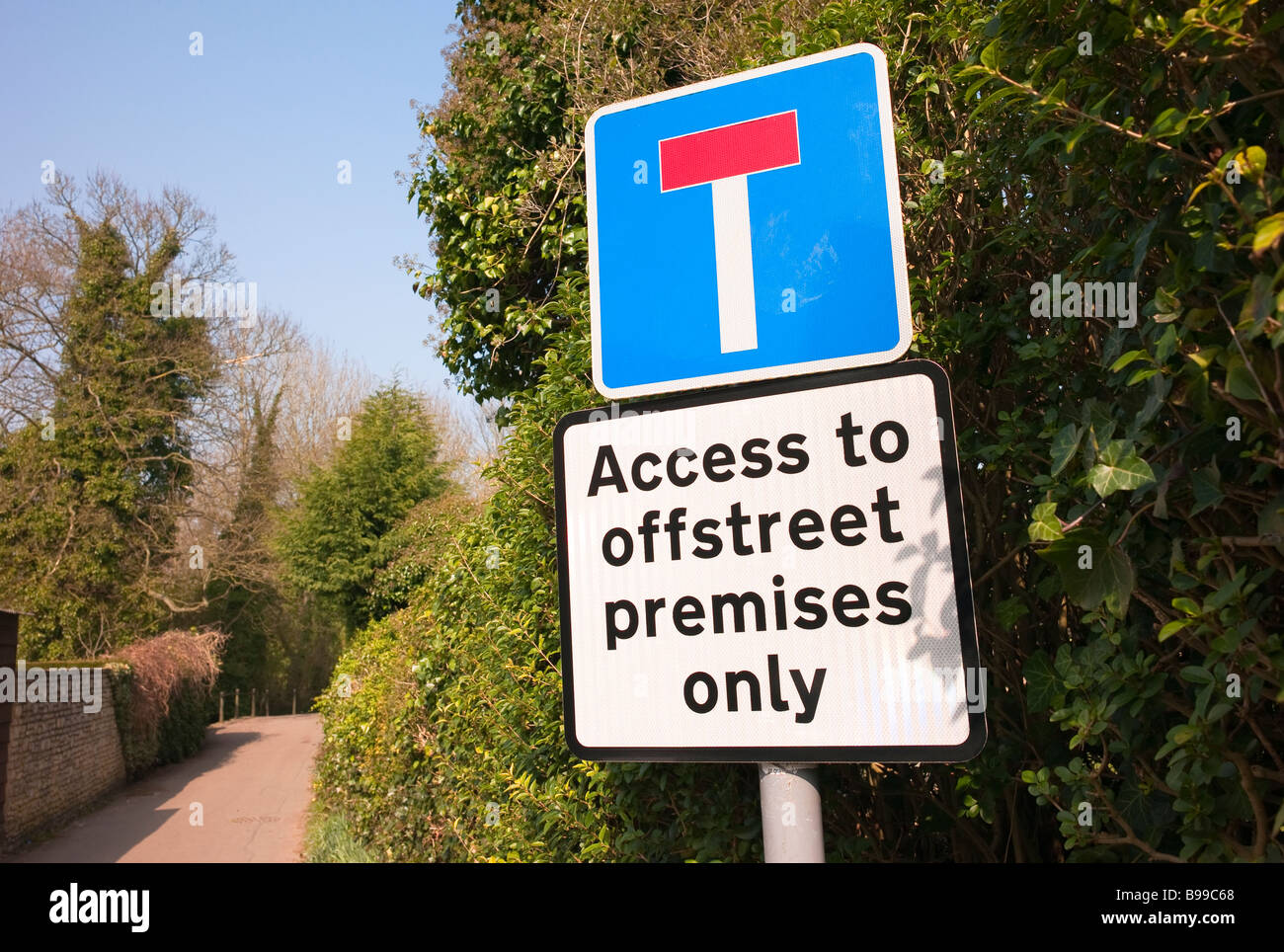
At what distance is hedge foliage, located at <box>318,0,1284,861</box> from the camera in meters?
1.27

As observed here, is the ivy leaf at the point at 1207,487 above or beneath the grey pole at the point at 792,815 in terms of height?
above

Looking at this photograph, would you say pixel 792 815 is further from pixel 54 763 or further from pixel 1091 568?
pixel 54 763

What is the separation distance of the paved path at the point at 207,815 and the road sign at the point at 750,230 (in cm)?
1174

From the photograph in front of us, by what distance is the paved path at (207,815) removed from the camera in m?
12.5

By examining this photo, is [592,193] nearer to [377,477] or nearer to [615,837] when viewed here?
[615,837]

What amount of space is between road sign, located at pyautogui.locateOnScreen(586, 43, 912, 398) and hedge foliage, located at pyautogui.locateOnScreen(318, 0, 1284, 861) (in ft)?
1.15

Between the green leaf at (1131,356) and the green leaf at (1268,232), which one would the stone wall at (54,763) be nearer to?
the green leaf at (1131,356)

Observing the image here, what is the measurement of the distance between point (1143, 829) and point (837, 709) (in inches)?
29.2

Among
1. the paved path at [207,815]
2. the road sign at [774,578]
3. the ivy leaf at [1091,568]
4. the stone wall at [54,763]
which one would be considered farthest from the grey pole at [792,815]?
the stone wall at [54,763]

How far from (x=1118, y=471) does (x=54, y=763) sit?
61.4 feet

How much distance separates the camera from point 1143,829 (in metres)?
1.54

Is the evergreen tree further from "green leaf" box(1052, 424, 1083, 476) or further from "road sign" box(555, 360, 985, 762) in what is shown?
"green leaf" box(1052, 424, 1083, 476)

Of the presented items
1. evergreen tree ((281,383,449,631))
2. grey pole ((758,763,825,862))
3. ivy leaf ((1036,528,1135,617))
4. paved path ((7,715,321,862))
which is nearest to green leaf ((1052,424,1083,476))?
ivy leaf ((1036,528,1135,617))
